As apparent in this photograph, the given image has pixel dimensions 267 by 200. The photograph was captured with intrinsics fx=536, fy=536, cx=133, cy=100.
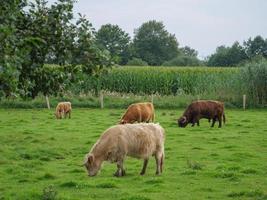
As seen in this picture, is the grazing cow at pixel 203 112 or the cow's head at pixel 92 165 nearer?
the cow's head at pixel 92 165

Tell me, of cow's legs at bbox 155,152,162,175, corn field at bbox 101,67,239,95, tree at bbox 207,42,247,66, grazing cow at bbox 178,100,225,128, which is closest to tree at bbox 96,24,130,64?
tree at bbox 207,42,247,66

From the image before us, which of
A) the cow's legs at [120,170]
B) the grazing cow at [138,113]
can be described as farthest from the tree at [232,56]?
the cow's legs at [120,170]

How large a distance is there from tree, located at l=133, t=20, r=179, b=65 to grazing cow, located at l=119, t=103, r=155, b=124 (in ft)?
256

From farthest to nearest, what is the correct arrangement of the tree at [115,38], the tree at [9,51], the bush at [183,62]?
1. the tree at [115,38]
2. the bush at [183,62]
3. the tree at [9,51]

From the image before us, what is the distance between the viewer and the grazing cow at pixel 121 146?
1445cm

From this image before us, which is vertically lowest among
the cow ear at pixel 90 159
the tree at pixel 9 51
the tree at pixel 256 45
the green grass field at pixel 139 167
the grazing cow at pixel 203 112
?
the green grass field at pixel 139 167

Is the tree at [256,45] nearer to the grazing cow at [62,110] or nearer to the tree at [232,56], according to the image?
the tree at [232,56]

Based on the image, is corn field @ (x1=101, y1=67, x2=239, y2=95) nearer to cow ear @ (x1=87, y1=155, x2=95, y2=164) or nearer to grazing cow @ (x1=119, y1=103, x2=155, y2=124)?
grazing cow @ (x1=119, y1=103, x2=155, y2=124)

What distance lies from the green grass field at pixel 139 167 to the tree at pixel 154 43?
79474mm

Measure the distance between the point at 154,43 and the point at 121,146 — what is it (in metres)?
96.5

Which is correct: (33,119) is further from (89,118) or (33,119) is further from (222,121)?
(222,121)

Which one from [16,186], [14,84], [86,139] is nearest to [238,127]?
[86,139]

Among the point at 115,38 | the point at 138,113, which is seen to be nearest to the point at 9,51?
the point at 138,113

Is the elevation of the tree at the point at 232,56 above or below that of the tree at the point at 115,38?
below
